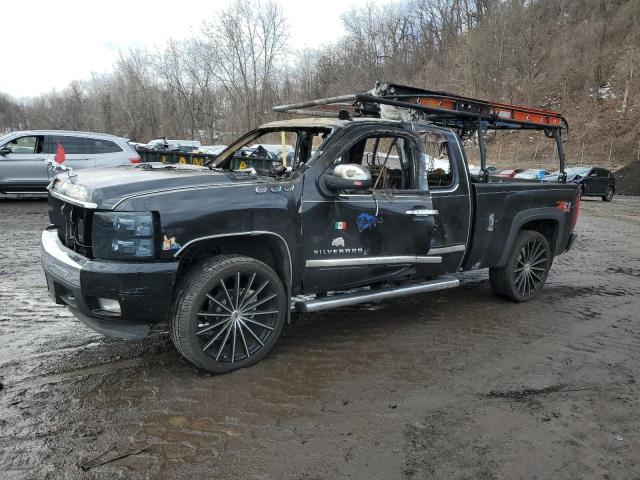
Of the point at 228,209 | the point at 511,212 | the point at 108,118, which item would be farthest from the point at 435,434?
the point at 108,118

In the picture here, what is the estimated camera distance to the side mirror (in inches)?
150

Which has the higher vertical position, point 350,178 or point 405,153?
point 405,153

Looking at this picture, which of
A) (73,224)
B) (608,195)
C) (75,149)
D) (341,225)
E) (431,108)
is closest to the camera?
(73,224)

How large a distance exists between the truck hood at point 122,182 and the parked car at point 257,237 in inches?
0.6

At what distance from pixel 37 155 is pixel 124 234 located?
10.9m

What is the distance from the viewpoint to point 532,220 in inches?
229

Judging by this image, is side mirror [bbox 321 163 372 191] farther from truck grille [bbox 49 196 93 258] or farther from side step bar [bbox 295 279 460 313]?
truck grille [bbox 49 196 93 258]

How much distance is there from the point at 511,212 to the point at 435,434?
3.23 metres

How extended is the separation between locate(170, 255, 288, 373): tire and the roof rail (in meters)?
1.85

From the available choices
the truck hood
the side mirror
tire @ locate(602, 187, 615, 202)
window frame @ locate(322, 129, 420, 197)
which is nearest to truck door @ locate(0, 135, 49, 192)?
the truck hood

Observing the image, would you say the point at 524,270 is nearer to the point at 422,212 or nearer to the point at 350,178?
the point at 422,212

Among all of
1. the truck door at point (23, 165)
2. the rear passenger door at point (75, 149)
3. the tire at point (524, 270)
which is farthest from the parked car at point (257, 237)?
the truck door at point (23, 165)

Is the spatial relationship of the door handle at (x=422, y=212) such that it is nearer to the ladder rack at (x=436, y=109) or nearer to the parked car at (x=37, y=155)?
the ladder rack at (x=436, y=109)

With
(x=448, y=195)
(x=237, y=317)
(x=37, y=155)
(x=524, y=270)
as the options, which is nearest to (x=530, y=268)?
(x=524, y=270)
